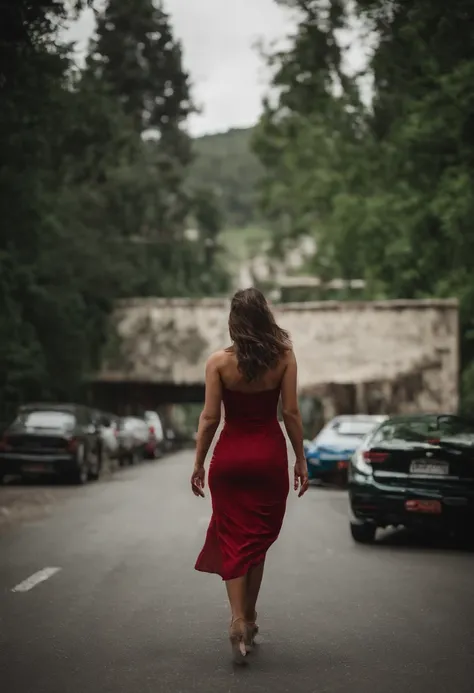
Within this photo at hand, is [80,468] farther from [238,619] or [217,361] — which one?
[238,619]

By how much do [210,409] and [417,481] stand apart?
6.60 metres

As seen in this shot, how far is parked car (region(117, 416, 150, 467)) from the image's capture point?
124 feet

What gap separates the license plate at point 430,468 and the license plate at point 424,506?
0.98 ft

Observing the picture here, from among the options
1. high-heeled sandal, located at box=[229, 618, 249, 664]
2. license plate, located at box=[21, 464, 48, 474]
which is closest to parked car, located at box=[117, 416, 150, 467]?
license plate, located at box=[21, 464, 48, 474]

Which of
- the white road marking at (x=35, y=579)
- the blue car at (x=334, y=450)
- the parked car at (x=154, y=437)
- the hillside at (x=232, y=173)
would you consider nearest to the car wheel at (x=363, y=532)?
the white road marking at (x=35, y=579)

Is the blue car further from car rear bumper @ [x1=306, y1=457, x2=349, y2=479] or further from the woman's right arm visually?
the woman's right arm

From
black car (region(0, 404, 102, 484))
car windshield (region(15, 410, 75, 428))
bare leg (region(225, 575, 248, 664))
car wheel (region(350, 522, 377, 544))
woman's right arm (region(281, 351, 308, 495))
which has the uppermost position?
woman's right arm (region(281, 351, 308, 495))

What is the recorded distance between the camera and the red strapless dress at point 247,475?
24.8 feet

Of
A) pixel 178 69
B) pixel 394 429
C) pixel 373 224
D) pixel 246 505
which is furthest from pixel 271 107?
pixel 246 505

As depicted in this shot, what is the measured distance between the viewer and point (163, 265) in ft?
218

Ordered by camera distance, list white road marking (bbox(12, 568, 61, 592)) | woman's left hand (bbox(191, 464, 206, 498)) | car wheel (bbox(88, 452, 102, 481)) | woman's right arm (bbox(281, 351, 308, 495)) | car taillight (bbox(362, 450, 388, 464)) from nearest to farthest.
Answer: woman's right arm (bbox(281, 351, 308, 495)), woman's left hand (bbox(191, 464, 206, 498)), white road marking (bbox(12, 568, 61, 592)), car taillight (bbox(362, 450, 388, 464)), car wheel (bbox(88, 452, 102, 481))

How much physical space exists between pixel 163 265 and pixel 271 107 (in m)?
19.7

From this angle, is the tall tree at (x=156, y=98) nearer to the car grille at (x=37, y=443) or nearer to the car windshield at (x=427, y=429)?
the car grille at (x=37, y=443)

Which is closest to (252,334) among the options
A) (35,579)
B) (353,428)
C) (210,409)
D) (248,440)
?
(210,409)
